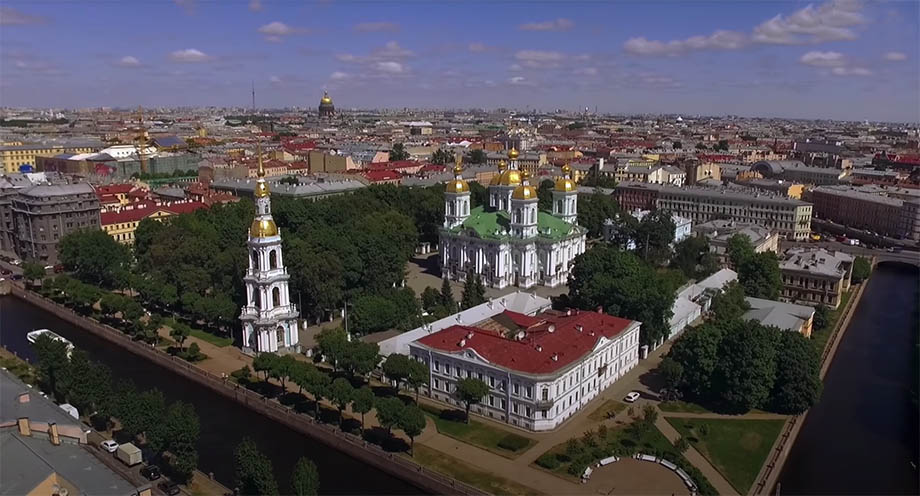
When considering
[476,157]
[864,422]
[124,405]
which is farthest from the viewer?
[476,157]

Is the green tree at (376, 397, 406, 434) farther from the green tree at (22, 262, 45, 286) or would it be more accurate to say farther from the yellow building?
the yellow building

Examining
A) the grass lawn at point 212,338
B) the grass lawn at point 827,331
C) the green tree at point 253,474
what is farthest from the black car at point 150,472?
the grass lawn at point 827,331

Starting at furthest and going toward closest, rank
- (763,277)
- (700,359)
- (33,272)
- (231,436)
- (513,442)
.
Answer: (33,272), (763,277), (700,359), (231,436), (513,442)

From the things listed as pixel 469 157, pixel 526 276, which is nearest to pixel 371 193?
pixel 526 276

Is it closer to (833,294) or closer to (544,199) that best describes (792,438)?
(833,294)

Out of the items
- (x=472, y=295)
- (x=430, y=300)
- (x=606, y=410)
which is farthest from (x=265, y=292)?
(x=606, y=410)

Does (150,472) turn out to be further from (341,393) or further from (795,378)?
(795,378)
